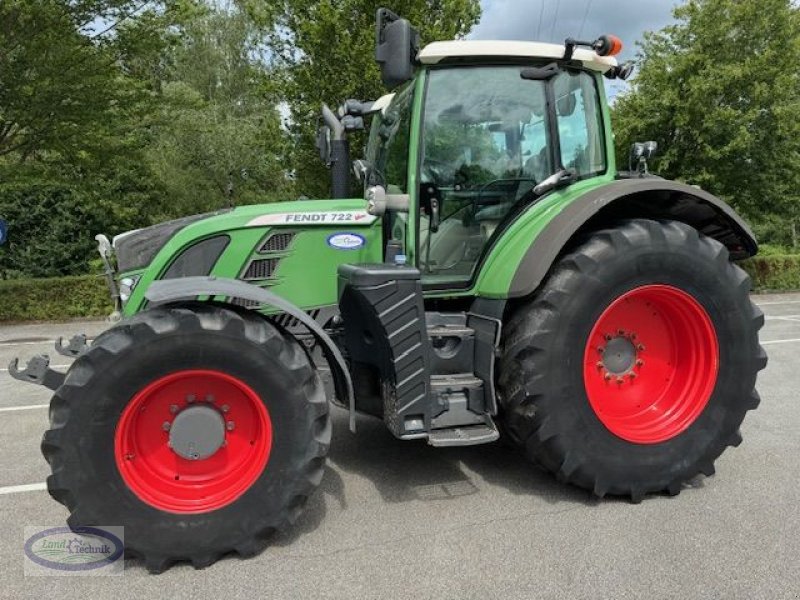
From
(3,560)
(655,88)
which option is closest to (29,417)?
(3,560)

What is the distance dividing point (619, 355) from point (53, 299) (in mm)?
12702

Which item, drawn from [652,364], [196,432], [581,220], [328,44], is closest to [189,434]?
[196,432]

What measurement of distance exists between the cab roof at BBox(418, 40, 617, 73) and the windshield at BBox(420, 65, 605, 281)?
8 centimetres

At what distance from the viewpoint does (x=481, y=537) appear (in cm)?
307

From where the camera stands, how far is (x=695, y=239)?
352cm

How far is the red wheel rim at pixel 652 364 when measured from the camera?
3561 millimetres

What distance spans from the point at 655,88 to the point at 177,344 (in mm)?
16771

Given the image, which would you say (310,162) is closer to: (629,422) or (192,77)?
(629,422)

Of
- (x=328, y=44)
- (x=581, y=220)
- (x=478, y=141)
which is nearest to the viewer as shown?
Result: (x=581, y=220)

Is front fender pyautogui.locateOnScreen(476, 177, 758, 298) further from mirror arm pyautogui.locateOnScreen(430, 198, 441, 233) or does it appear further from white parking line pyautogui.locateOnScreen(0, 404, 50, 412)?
white parking line pyautogui.locateOnScreen(0, 404, 50, 412)

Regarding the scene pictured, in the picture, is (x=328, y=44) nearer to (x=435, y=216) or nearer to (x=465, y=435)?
(x=435, y=216)

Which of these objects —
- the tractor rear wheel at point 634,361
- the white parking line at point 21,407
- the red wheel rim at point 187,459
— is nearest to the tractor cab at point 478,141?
the tractor rear wheel at point 634,361

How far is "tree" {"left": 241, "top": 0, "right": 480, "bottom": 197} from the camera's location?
1141 centimetres

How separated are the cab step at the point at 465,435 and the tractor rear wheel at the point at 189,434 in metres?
0.61
